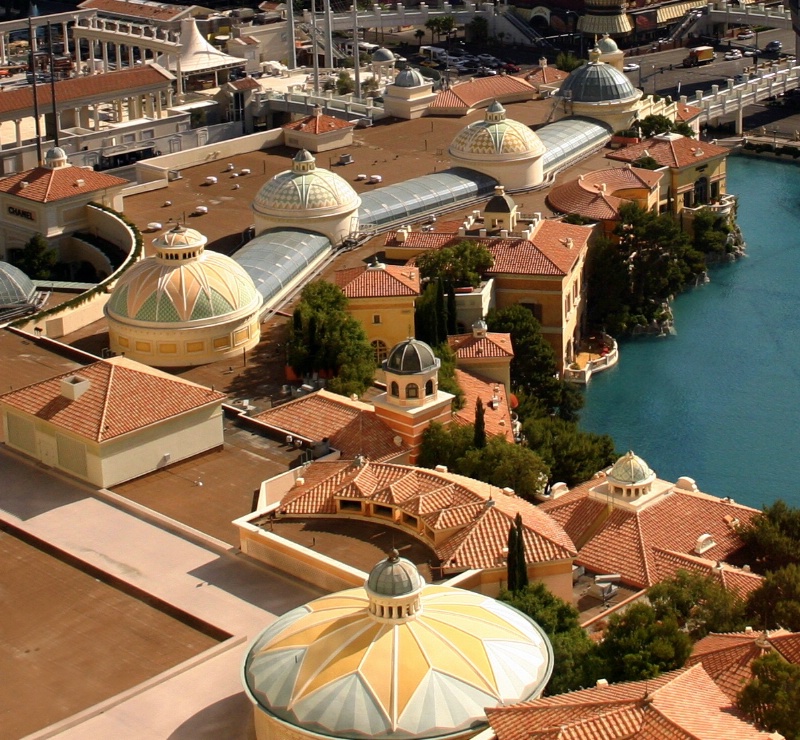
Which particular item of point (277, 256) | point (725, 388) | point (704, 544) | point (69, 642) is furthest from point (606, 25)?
point (69, 642)

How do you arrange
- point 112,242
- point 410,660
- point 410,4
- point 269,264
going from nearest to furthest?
point 410,660 < point 269,264 < point 112,242 < point 410,4

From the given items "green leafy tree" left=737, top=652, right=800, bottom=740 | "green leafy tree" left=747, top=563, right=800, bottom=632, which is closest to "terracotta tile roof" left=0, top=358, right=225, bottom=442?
"green leafy tree" left=747, top=563, right=800, bottom=632

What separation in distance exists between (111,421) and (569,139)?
59.7 metres

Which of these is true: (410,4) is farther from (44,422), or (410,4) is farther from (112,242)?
(44,422)

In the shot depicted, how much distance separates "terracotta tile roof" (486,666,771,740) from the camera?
48.2m

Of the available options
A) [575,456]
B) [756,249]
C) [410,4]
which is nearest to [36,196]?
[575,456]

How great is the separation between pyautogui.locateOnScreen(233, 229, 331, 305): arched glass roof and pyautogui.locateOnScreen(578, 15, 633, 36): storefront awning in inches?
3509

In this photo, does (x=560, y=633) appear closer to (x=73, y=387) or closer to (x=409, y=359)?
(x=409, y=359)

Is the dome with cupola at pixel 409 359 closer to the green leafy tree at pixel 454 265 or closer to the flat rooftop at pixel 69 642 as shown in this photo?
the flat rooftop at pixel 69 642

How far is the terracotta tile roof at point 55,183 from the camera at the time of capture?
106 meters

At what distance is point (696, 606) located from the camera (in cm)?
6131

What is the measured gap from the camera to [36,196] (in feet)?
347

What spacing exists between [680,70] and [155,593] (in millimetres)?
121584

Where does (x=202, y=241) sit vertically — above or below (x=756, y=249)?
above
